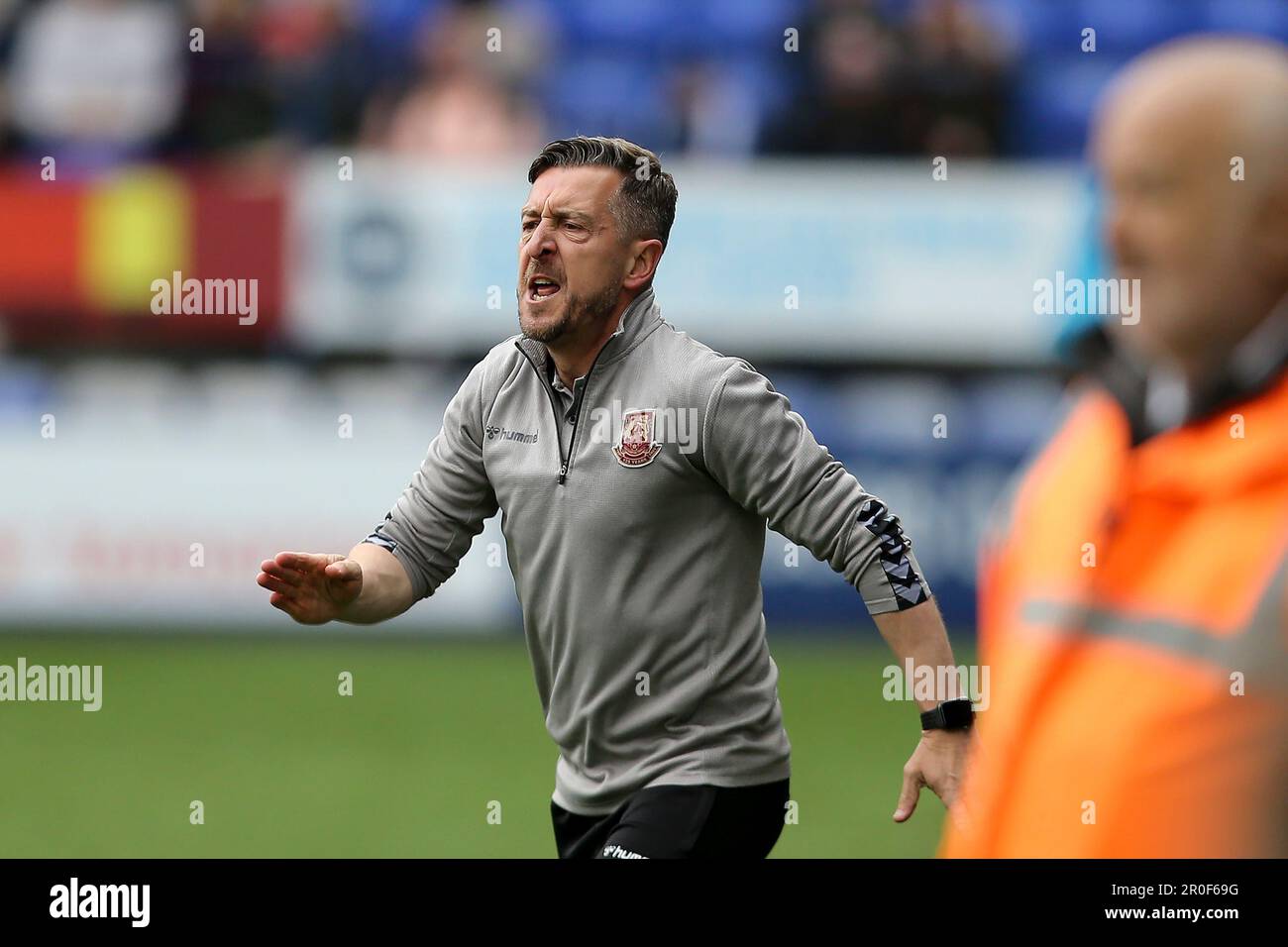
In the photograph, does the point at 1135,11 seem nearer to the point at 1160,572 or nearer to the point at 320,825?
the point at 320,825

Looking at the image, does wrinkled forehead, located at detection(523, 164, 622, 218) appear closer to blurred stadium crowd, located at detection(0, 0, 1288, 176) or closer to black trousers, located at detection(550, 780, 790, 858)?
black trousers, located at detection(550, 780, 790, 858)

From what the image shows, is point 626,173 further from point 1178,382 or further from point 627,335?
point 1178,382

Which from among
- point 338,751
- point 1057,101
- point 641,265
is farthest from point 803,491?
point 1057,101

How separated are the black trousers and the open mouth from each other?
1.00 m

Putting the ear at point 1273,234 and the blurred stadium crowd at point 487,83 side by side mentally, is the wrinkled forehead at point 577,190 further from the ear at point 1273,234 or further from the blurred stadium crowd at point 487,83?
the blurred stadium crowd at point 487,83

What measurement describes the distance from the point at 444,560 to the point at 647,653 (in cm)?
60

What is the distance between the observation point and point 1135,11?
13.5 metres

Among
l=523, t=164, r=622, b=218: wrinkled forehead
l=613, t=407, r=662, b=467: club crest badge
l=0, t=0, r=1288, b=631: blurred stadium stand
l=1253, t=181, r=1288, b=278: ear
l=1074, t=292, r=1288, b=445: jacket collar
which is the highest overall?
l=0, t=0, r=1288, b=631: blurred stadium stand

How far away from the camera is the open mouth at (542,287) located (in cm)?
356

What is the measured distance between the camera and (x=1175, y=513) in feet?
3.58

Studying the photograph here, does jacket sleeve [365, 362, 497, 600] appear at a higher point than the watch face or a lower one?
higher

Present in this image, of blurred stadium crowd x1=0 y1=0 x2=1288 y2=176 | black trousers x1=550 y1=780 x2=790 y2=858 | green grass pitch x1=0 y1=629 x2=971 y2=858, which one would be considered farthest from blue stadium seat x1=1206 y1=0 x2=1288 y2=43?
black trousers x1=550 y1=780 x2=790 y2=858

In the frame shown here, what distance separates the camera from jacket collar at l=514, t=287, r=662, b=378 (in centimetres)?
363

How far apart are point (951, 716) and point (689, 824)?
564 millimetres
